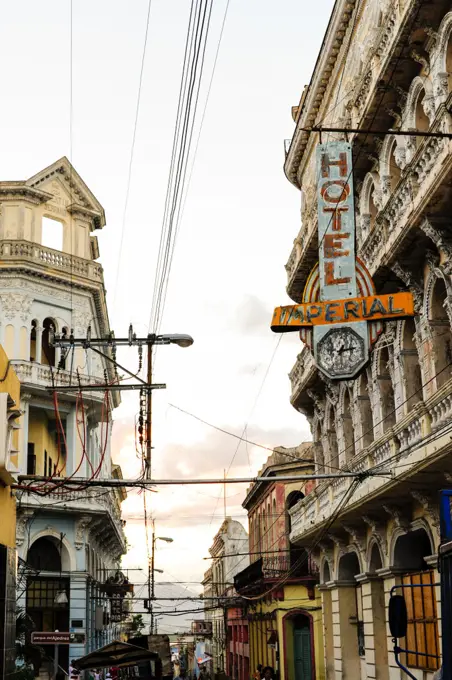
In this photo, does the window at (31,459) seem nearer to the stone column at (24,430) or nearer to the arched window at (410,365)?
the stone column at (24,430)

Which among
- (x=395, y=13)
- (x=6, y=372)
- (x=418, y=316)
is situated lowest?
(x=6, y=372)

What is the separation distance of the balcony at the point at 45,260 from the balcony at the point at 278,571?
45.0ft

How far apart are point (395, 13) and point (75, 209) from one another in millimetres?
22409

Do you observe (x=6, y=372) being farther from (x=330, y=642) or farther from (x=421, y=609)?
(x=330, y=642)

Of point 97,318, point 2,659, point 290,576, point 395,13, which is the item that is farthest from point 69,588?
point 395,13

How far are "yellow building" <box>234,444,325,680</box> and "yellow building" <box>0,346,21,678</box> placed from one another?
14.4m

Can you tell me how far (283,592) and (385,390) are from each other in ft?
62.8

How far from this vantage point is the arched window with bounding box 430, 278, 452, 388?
61.3 feet

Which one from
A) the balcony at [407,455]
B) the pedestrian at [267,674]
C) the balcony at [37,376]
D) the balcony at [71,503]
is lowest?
the pedestrian at [267,674]

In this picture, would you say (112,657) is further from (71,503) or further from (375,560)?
(71,503)

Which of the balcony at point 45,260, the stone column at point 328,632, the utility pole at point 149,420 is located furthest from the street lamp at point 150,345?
the balcony at point 45,260

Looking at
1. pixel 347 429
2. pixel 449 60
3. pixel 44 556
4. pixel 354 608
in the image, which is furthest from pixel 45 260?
pixel 449 60

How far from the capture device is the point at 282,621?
128ft

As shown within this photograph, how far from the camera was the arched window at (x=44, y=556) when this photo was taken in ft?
117
